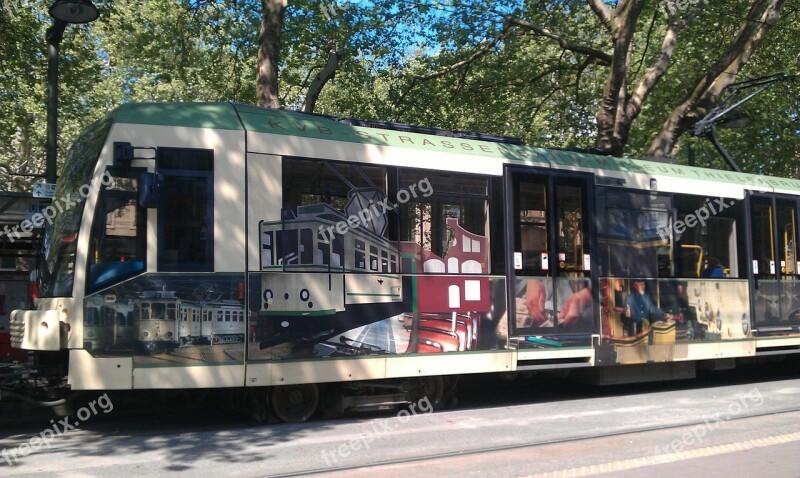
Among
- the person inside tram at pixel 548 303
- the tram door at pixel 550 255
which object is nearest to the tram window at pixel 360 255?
the tram door at pixel 550 255

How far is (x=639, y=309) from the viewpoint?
37.6ft

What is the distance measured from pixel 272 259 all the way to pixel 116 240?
66.5 inches

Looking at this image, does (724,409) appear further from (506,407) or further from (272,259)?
(272,259)

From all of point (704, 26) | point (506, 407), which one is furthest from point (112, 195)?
point (704, 26)

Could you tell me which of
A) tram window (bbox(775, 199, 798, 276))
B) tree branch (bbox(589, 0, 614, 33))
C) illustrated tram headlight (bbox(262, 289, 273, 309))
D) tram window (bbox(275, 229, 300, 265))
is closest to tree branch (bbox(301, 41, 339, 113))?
tree branch (bbox(589, 0, 614, 33))

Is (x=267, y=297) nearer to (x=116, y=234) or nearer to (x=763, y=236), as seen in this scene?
(x=116, y=234)

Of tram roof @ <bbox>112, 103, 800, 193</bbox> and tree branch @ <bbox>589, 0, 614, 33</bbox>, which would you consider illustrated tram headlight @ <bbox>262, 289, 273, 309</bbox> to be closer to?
tram roof @ <bbox>112, 103, 800, 193</bbox>

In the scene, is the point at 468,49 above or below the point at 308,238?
above

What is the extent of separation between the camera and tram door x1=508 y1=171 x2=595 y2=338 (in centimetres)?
1023

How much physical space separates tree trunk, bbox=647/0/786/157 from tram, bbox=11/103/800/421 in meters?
5.70

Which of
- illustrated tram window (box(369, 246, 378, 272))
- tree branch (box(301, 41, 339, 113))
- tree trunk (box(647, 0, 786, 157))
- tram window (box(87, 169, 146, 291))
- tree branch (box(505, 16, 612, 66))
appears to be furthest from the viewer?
tree branch (box(505, 16, 612, 66))

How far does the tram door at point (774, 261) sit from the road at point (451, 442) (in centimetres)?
223

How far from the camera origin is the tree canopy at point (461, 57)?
1672 cm

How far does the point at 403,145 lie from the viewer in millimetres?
9562
